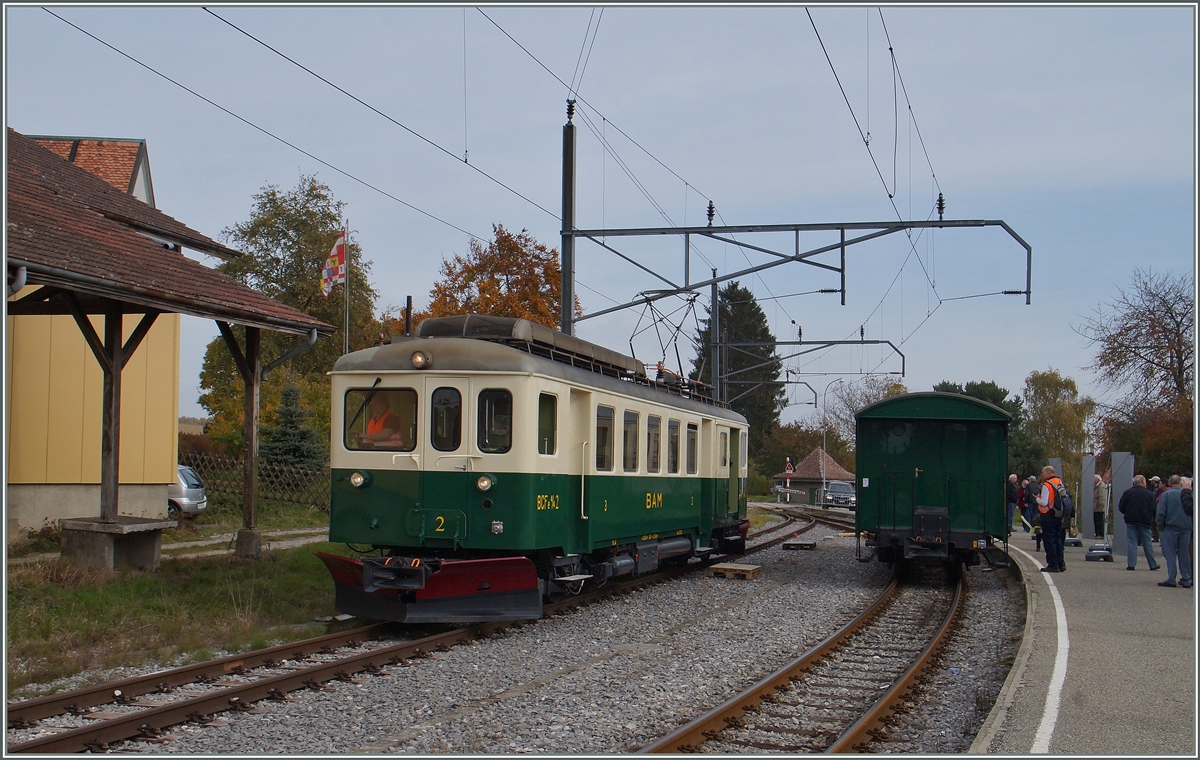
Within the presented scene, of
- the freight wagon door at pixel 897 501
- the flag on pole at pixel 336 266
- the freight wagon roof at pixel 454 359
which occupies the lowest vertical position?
the freight wagon door at pixel 897 501

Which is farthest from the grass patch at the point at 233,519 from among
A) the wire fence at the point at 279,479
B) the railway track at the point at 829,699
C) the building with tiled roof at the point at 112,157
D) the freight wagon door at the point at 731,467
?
the railway track at the point at 829,699

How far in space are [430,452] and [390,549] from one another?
119 cm

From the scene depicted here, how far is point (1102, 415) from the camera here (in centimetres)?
3316

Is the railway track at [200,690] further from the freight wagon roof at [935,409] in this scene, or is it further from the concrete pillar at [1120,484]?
the concrete pillar at [1120,484]

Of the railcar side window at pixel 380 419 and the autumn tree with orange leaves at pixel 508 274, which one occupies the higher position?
the autumn tree with orange leaves at pixel 508 274

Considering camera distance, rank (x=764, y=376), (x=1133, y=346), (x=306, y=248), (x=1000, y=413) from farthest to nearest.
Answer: (x=764, y=376) → (x=306, y=248) → (x=1133, y=346) → (x=1000, y=413)

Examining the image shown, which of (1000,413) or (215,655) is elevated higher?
(1000,413)

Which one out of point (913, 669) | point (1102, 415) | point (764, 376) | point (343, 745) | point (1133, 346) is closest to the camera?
point (343, 745)

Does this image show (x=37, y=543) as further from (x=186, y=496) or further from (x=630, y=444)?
(x=630, y=444)

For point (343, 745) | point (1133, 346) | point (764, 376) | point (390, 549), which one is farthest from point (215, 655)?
point (764, 376)

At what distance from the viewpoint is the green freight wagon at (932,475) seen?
15.0 m

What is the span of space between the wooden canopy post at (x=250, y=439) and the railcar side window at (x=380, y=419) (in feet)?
11.7

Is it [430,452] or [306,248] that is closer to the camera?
[430,452]

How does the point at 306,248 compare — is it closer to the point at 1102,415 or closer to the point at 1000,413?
the point at 1102,415
